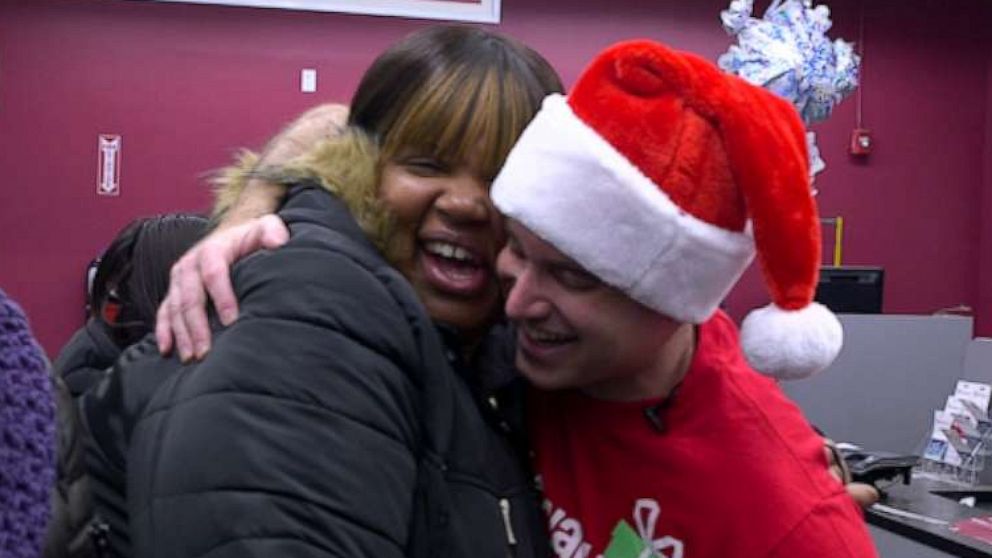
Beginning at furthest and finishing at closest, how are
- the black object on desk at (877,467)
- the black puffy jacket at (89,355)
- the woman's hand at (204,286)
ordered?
the black object on desk at (877,467) → the black puffy jacket at (89,355) → the woman's hand at (204,286)

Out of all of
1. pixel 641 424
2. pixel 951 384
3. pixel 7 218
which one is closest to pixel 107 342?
pixel 641 424

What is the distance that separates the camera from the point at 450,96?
118 centimetres

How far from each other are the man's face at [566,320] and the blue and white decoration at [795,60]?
100 inches

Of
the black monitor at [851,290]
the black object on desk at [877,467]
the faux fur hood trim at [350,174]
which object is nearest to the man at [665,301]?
the faux fur hood trim at [350,174]

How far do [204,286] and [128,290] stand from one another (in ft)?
5.18

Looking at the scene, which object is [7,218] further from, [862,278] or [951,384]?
[951,384]

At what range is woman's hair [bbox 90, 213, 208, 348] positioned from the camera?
247cm

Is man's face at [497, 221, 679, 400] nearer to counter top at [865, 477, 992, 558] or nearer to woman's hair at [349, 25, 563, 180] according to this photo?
woman's hair at [349, 25, 563, 180]

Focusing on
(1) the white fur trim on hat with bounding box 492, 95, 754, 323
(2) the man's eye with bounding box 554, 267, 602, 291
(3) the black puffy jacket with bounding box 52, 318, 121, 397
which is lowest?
(3) the black puffy jacket with bounding box 52, 318, 121, 397

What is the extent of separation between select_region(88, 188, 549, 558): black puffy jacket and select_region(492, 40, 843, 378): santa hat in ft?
0.61

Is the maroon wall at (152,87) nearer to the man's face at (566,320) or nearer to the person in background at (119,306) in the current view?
the person in background at (119,306)

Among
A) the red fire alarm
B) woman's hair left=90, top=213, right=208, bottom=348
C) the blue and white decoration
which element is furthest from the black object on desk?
the red fire alarm

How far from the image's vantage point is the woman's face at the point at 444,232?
46.8 inches

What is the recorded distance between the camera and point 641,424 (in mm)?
1253
